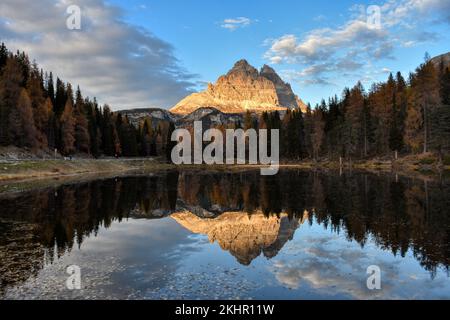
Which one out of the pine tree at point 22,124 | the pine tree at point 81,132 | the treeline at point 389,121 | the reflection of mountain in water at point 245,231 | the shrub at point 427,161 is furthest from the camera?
the pine tree at point 81,132

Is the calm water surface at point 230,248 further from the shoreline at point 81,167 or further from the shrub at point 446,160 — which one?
the shrub at point 446,160

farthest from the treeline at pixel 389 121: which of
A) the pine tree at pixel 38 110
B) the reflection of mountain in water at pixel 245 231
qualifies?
the pine tree at pixel 38 110

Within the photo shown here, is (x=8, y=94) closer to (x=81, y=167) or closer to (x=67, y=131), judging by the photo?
(x=67, y=131)

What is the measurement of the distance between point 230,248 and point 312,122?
116 meters

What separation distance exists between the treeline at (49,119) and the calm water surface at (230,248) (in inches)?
2117

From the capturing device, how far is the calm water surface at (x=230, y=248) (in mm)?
12477

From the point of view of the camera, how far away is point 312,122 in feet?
424

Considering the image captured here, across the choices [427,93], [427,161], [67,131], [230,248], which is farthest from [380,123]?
[230,248]

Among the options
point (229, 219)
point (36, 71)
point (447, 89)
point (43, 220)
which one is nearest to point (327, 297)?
point (229, 219)

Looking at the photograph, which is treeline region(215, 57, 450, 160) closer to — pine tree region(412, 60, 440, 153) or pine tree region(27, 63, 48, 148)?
pine tree region(412, 60, 440, 153)

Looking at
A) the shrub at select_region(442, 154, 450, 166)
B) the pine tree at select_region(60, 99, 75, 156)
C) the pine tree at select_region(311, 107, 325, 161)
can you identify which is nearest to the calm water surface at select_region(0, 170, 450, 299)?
the shrub at select_region(442, 154, 450, 166)

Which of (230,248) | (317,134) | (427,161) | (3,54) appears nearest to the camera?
(230,248)

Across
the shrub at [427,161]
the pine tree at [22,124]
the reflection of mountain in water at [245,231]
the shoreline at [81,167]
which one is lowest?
the reflection of mountain in water at [245,231]

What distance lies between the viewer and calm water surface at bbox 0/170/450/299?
40.9ft
